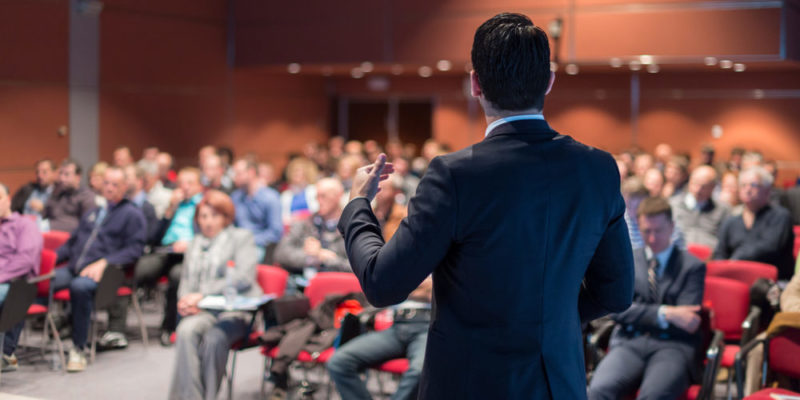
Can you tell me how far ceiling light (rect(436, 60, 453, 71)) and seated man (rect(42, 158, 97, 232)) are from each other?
6262 mm


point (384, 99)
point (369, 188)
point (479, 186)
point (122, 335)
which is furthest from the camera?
point (384, 99)

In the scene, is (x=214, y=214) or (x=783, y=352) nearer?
(x=783, y=352)

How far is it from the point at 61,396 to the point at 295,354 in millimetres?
1836

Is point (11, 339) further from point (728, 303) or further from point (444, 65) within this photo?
point (444, 65)

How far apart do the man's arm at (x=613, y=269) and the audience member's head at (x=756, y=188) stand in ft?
16.9

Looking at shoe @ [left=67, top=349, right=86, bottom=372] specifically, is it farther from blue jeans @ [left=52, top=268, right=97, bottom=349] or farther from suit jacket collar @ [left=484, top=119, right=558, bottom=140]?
suit jacket collar @ [left=484, top=119, right=558, bottom=140]

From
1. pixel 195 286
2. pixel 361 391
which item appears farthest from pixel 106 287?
pixel 361 391

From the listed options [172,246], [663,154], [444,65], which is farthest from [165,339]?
[663,154]

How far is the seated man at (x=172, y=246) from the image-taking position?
7008mm

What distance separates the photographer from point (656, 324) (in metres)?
3.99

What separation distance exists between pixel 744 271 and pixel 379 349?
2547 millimetres

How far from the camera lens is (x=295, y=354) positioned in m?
4.78

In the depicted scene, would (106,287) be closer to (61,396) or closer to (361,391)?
(61,396)

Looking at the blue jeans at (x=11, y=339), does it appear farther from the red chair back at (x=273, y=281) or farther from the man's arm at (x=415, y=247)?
the man's arm at (x=415, y=247)
